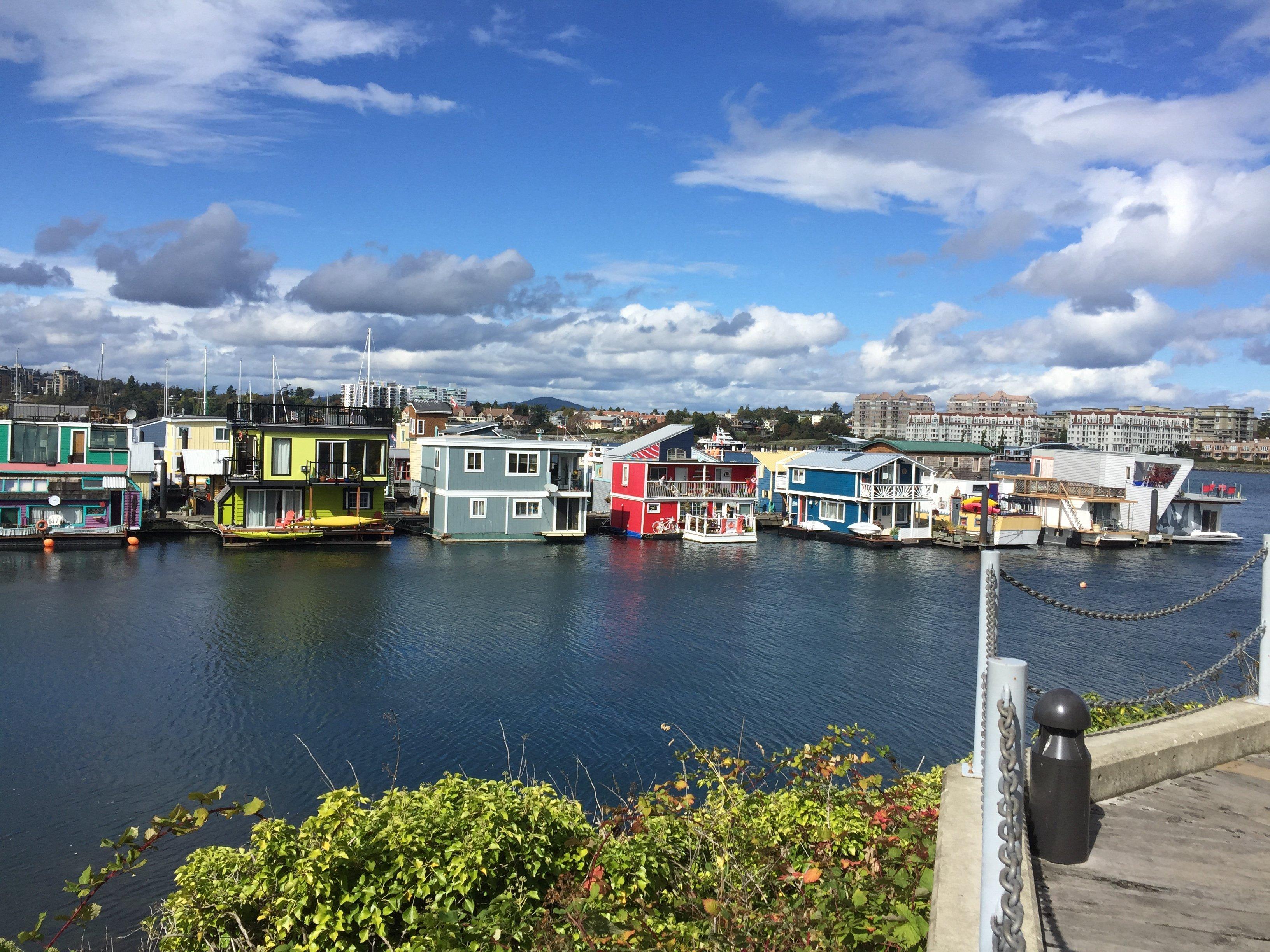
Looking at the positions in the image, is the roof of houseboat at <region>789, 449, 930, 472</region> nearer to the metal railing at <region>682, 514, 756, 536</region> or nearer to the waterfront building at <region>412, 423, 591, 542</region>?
the metal railing at <region>682, 514, 756, 536</region>

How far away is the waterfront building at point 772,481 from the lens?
194 feet

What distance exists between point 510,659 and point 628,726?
5.91 meters

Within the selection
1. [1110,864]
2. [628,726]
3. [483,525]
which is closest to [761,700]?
[628,726]

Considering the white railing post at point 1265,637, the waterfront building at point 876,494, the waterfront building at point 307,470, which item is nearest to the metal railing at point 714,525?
the waterfront building at point 876,494

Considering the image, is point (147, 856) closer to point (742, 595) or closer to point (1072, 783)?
point (1072, 783)

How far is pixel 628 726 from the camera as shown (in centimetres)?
1775

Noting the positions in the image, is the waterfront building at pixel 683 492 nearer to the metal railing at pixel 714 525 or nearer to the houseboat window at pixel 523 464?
the metal railing at pixel 714 525

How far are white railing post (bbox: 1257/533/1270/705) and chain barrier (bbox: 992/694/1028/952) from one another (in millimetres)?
4634

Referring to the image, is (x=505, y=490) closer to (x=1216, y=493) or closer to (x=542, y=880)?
(x=542, y=880)

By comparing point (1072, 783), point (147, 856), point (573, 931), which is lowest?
point (147, 856)

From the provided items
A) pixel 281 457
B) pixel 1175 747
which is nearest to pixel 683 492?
pixel 281 457

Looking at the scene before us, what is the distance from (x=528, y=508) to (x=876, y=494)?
1953cm

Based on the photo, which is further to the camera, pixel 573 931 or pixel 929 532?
pixel 929 532

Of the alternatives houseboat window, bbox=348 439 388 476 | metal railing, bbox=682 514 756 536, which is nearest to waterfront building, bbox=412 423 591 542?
houseboat window, bbox=348 439 388 476
